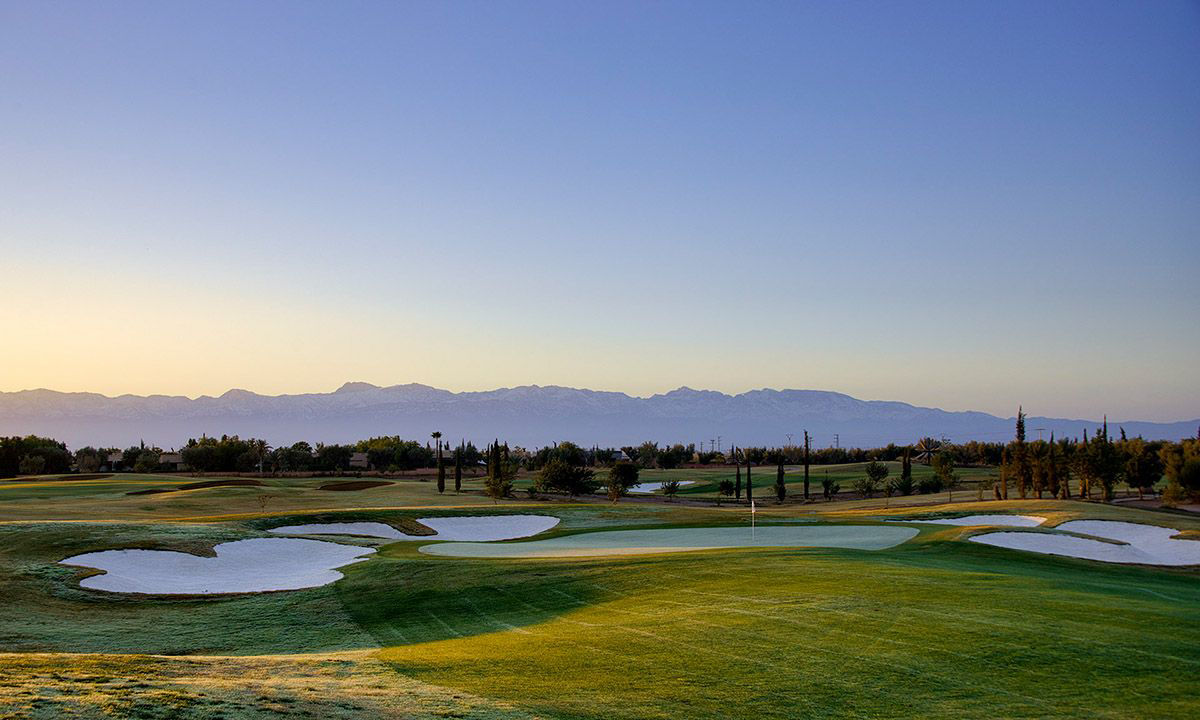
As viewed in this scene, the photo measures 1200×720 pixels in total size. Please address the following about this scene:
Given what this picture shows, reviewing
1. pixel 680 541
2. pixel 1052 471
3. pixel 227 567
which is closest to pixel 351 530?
pixel 227 567

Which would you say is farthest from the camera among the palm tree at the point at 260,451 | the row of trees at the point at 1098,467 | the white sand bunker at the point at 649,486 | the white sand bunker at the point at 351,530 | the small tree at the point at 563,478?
the palm tree at the point at 260,451

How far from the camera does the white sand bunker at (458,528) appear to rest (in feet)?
131

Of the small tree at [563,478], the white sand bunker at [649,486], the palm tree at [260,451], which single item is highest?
the palm tree at [260,451]

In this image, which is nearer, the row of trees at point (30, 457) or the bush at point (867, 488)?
the bush at point (867, 488)

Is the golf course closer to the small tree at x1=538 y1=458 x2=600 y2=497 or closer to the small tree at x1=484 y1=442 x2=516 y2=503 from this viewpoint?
the small tree at x1=484 y1=442 x2=516 y2=503

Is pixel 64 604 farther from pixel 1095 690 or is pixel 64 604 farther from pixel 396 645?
pixel 1095 690

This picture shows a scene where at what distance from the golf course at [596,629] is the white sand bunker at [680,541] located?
0.32 meters

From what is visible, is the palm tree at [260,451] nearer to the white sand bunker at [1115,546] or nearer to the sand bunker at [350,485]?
the sand bunker at [350,485]

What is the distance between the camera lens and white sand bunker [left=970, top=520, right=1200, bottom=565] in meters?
30.5

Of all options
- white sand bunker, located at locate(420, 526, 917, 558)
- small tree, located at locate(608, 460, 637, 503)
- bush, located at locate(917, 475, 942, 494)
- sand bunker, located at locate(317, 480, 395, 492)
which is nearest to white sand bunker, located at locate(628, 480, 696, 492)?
small tree, located at locate(608, 460, 637, 503)

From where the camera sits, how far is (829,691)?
11.1 meters

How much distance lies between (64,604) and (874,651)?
20.6 metres

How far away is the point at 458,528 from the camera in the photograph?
4362 centimetres

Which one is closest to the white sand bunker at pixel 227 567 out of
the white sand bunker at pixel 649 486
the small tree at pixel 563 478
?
the small tree at pixel 563 478
